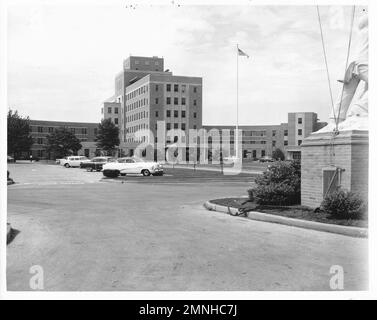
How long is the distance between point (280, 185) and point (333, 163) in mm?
2018

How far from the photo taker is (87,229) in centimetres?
916

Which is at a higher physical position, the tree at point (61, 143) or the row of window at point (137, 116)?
the row of window at point (137, 116)

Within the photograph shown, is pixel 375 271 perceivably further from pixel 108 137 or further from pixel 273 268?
pixel 108 137

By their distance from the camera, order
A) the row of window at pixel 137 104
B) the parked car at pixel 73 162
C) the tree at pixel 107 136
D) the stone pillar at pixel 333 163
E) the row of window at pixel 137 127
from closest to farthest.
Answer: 1. the stone pillar at pixel 333 163
2. the parked car at pixel 73 162
3. the tree at pixel 107 136
4. the row of window at pixel 137 104
5. the row of window at pixel 137 127

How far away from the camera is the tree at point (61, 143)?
226ft

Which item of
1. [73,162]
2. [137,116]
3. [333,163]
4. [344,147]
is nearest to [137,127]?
[137,116]

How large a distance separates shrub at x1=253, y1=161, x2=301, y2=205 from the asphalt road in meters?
1.45

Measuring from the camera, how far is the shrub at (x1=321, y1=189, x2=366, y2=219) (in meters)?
8.92

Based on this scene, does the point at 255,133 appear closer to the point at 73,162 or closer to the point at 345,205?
the point at 73,162

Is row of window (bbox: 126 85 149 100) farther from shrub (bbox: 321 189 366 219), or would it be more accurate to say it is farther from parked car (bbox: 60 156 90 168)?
shrub (bbox: 321 189 366 219)

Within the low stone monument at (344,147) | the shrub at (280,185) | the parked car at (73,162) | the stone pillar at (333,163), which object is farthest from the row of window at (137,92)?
the stone pillar at (333,163)

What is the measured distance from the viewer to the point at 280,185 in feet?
38.5

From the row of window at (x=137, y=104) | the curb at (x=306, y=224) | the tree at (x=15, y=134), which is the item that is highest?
the row of window at (x=137, y=104)

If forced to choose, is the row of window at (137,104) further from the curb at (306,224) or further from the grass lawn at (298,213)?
the curb at (306,224)
